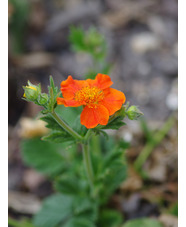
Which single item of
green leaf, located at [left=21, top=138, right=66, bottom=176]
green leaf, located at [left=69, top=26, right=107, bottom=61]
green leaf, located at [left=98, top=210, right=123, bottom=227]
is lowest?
green leaf, located at [left=98, top=210, right=123, bottom=227]

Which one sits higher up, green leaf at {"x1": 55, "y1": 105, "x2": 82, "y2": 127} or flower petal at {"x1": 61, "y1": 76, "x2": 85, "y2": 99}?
flower petal at {"x1": 61, "y1": 76, "x2": 85, "y2": 99}

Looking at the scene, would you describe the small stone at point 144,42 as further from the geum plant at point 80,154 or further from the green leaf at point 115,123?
the green leaf at point 115,123

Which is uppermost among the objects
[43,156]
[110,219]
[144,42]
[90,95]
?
[144,42]

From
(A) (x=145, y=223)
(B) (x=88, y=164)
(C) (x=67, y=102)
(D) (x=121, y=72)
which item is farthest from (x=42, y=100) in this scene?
(D) (x=121, y=72)

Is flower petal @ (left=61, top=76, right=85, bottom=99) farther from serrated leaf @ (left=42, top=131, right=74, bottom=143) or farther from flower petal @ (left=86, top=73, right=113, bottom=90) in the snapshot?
serrated leaf @ (left=42, top=131, right=74, bottom=143)

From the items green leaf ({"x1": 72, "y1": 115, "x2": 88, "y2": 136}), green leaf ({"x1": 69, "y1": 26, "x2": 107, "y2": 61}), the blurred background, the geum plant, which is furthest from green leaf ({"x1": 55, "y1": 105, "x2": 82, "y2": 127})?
green leaf ({"x1": 69, "y1": 26, "x2": 107, "y2": 61})

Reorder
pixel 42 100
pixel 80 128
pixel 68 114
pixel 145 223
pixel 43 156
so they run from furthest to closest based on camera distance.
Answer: pixel 43 156 < pixel 68 114 < pixel 145 223 < pixel 80 128 < pixel 42 100

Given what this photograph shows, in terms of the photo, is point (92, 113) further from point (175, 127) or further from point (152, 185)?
point (175, 127)

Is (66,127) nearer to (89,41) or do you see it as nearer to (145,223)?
(145,223)

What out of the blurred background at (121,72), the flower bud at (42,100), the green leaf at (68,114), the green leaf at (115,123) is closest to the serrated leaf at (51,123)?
the flower bud at (42,100)
